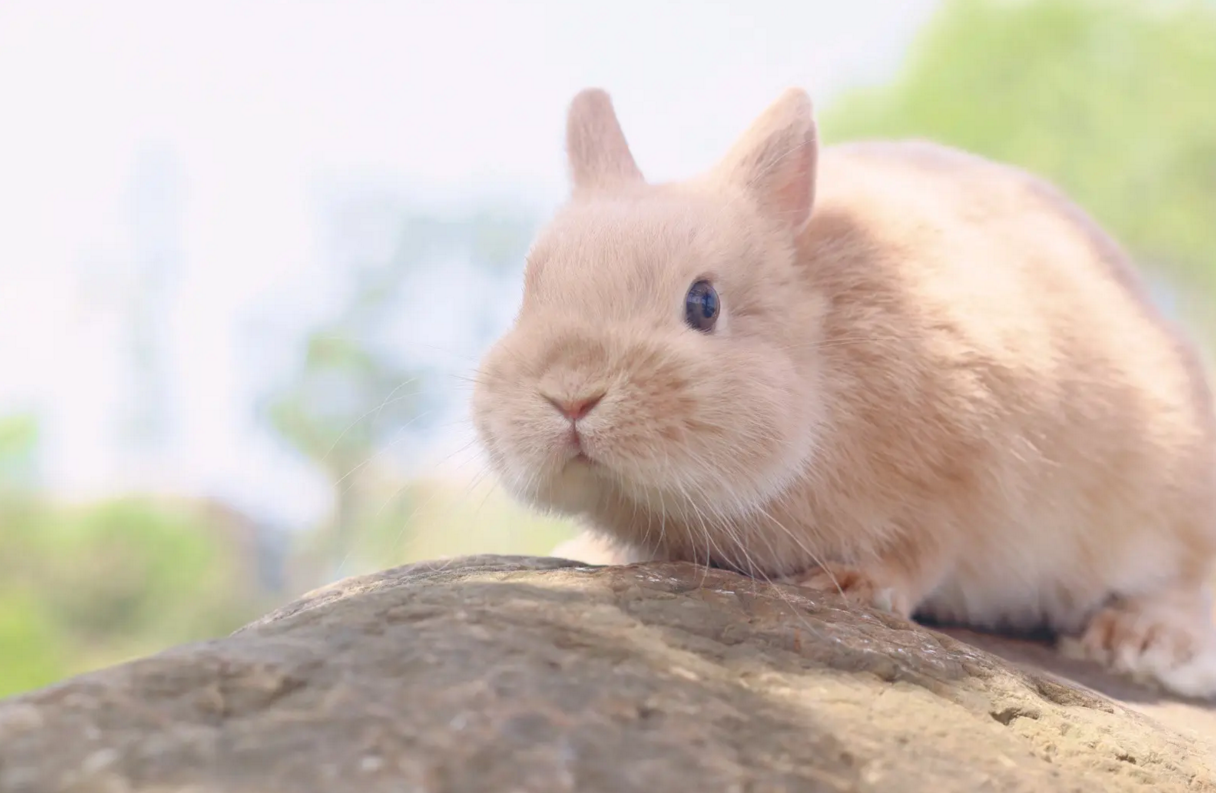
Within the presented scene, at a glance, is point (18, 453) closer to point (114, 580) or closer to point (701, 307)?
point (114, 580)

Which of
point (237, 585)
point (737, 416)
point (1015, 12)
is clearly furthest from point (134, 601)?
point (1015, 12)

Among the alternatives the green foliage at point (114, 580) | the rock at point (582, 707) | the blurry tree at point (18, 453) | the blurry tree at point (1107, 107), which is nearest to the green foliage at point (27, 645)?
the green foliage at point (114, 580)

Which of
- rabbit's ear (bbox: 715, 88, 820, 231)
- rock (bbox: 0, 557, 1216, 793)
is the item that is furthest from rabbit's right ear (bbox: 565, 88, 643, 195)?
rock (bbox: 0, 557, 1216, 793)

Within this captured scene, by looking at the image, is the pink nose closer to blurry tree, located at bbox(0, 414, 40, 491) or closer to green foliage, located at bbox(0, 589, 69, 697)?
green foliage, located at bbox(0, 589, 69, 697)

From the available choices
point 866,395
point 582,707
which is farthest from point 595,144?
point 582,707

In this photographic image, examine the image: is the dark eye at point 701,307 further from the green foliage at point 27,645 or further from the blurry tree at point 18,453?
the blurry tree at point 18,453
